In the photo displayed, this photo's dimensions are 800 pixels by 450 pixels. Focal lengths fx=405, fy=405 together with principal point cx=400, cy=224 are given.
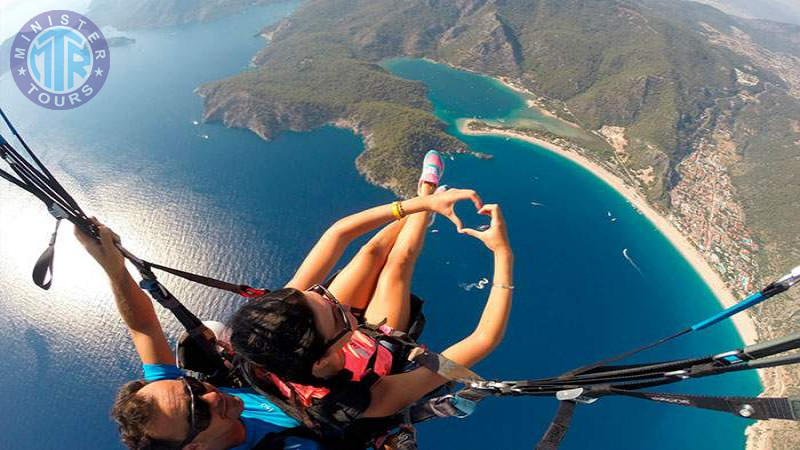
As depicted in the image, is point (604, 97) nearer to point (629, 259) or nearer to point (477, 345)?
point (629, 259)

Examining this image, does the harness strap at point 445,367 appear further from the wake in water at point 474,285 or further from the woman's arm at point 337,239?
the wake in water at point 474,285

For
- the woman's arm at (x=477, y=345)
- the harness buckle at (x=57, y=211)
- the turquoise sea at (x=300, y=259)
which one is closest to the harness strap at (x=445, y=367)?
the woman's arm at (x=477, y=345)

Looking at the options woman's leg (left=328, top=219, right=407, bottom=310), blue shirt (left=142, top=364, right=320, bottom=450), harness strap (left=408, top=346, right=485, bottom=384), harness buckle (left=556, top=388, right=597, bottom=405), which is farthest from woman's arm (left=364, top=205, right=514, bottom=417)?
woman's leg (left=328, top=219, right=407, bottom=310)

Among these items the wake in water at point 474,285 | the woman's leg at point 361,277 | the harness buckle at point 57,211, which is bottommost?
the wake in water at point 474,285

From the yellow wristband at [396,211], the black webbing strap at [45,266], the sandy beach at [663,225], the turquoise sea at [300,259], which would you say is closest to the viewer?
the black webbing strap at [45,266]

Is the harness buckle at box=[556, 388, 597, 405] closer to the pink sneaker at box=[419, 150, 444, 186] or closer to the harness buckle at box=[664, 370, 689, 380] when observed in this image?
the harness buckle at box=[664, 370, 689, 380]

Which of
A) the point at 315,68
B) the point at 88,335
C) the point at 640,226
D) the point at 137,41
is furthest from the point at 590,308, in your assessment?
the point at 137,41
